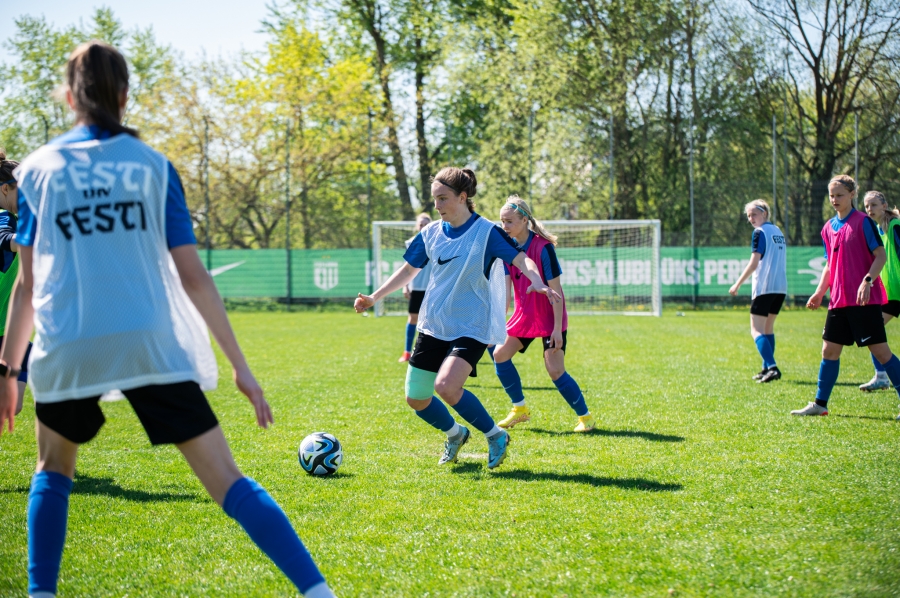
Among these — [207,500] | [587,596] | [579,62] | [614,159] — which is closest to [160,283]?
[587,596]

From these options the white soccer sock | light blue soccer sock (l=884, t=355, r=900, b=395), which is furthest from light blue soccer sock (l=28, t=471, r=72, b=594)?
light blue soccer sock (l=884, t=355, r=900, b=395)

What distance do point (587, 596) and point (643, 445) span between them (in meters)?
2.97

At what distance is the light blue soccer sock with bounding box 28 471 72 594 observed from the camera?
2727mm

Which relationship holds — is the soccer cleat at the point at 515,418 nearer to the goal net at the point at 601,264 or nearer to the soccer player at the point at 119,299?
the soccer player at the point at 119,299

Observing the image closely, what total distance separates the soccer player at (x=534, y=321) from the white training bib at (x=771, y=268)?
3.89 m

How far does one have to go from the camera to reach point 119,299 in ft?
8.27

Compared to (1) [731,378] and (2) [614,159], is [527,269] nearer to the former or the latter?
(1) [731,378]

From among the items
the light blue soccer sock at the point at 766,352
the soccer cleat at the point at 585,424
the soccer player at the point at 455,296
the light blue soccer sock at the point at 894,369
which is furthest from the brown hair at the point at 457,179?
the light blue soccer sock at the point at 766,352

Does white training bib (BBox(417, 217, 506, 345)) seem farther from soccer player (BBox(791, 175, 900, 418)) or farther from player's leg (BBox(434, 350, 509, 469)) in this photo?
soccer player (BBox(791, 175, 900, 418))

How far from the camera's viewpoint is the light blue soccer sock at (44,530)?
2.73 m

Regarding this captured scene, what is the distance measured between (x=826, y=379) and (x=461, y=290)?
383cm

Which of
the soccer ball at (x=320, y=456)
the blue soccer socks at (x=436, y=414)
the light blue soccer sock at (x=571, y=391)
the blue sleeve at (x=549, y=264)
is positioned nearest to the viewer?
the soccer ball at (x=320, y=456)

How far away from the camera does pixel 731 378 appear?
376 inches

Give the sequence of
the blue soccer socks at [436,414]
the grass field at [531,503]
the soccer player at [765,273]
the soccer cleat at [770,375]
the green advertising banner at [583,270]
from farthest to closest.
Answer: the green advertising banner at [583,270] < the soccer player at [765,273] < the soccer cleat at [770,375] < the blue soccer socks at [436,414] < the grass field at [531,503]
